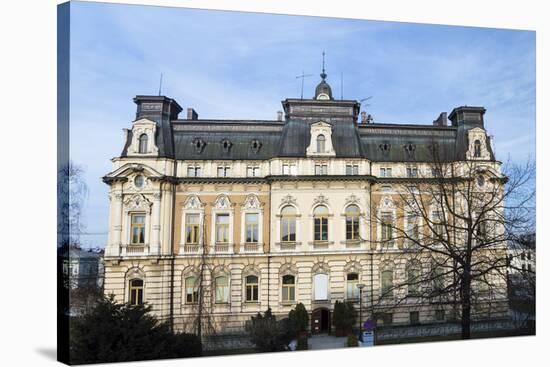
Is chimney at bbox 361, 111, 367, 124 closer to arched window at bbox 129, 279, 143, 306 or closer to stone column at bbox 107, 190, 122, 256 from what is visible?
stone column at bbox 107, 190, 122, 256

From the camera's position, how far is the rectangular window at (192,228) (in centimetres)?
1617

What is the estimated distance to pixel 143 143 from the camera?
15633 mm

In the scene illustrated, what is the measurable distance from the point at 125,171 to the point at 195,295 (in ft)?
13.8

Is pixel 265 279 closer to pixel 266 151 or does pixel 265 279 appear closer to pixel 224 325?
pixel 224 325

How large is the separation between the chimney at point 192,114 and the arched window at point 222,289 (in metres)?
4.88

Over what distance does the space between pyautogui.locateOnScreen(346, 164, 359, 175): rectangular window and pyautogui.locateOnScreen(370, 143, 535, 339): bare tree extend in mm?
1252

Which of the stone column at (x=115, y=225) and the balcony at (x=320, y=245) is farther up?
the stone column at (x=115, y=225)

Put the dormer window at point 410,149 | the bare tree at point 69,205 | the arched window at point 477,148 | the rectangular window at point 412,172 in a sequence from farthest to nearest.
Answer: the arched window at point 477,148 < the dormer window at point 410,149 < the rectangular window at point 412,172 < the bare tree at point 69,205

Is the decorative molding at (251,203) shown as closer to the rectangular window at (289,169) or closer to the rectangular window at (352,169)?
the rectangular window at (289,169)

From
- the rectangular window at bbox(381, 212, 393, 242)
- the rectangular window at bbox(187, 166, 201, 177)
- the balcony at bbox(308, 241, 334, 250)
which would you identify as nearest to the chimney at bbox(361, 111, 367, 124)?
the rectangular window at bbox(381, 212, 393, 242)

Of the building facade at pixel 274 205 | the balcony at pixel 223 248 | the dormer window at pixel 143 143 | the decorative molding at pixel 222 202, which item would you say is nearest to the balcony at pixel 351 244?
the building facade at pixel 274 205

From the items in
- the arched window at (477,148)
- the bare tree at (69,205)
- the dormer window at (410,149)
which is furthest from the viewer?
the arched window at (477,148)

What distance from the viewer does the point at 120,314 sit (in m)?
14.1

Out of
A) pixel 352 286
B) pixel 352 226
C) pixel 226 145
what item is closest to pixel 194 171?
pixel 226 145
